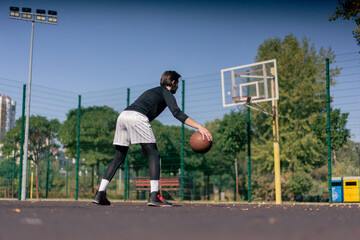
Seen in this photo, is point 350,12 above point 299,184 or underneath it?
above

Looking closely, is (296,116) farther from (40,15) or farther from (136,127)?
(136,127)

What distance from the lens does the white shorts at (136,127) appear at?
5.39 meters

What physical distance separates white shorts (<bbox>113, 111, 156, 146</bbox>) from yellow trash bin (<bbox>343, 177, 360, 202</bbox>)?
14.2 metres

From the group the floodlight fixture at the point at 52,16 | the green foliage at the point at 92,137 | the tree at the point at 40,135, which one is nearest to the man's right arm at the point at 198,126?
the floodlight fixture at the point at 52,16

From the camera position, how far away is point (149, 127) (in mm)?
5449

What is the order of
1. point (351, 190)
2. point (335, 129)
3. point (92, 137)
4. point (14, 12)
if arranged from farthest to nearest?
point (92, 137)
point (14, 12)
point (351, 190)
point (335, 129)

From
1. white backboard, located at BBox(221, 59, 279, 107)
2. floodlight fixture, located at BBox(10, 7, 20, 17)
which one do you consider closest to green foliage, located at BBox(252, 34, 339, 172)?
white backboard, located at BBox(221, 59, 279, 107)

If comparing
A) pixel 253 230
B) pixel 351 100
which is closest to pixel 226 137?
pixel 351 100

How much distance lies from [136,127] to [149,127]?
170 millimetres

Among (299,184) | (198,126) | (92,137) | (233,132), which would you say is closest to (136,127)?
(198,126)

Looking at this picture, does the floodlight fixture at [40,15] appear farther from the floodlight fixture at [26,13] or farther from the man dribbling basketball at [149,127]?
the man dribbling basketball at [149,127]

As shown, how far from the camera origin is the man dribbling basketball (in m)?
5.34

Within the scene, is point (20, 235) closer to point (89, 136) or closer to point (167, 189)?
point (167, 189)

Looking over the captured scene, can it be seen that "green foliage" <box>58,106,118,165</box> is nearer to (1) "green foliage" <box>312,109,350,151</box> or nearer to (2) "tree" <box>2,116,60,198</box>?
(2) "tree" <box>2,116,60,198</box>
